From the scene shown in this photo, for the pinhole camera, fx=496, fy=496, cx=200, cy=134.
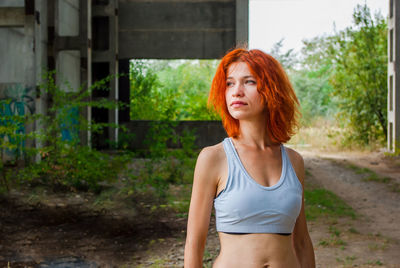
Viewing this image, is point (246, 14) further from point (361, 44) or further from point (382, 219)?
point (382, 219)

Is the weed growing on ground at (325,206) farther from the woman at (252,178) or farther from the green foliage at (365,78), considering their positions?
the green foliage at (365,78)

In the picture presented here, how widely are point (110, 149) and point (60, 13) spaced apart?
405 cm

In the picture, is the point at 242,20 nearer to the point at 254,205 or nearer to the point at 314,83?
the point at 254,205

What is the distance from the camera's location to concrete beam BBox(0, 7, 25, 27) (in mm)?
9773

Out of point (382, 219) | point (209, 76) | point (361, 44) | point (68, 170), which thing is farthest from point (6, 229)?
point (209, 76)

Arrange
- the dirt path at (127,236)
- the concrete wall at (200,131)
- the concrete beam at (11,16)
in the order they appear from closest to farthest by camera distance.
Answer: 1. the dirt path at (127,236)
2. the concrete beam at (11,16)
3. the concrete wall at (200,131)

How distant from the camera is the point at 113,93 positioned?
14148 millimetres

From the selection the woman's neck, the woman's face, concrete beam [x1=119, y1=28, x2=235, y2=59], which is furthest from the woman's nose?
concrete beam [x1=119, y1=28, x2=235, y2=59]

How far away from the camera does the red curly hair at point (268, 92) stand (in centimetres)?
160

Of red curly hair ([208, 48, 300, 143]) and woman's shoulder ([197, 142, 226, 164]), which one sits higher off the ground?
red curly hair ([208, 48, 300, 143])

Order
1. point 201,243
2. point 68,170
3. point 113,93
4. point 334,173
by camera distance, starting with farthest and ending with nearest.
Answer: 1. point 113,93
2. point 334,173
3. point 68,170
4. point 201,243

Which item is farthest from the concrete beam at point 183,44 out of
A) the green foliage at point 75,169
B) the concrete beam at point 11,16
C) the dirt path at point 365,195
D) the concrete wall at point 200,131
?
the green foliage at point 75,169

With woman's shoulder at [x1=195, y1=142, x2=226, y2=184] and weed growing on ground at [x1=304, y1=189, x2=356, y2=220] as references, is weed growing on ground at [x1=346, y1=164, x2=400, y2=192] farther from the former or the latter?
woman's shoulder at [x1=195, y1=142, x2=226, y2=184]

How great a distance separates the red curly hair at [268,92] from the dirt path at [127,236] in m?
2.97
